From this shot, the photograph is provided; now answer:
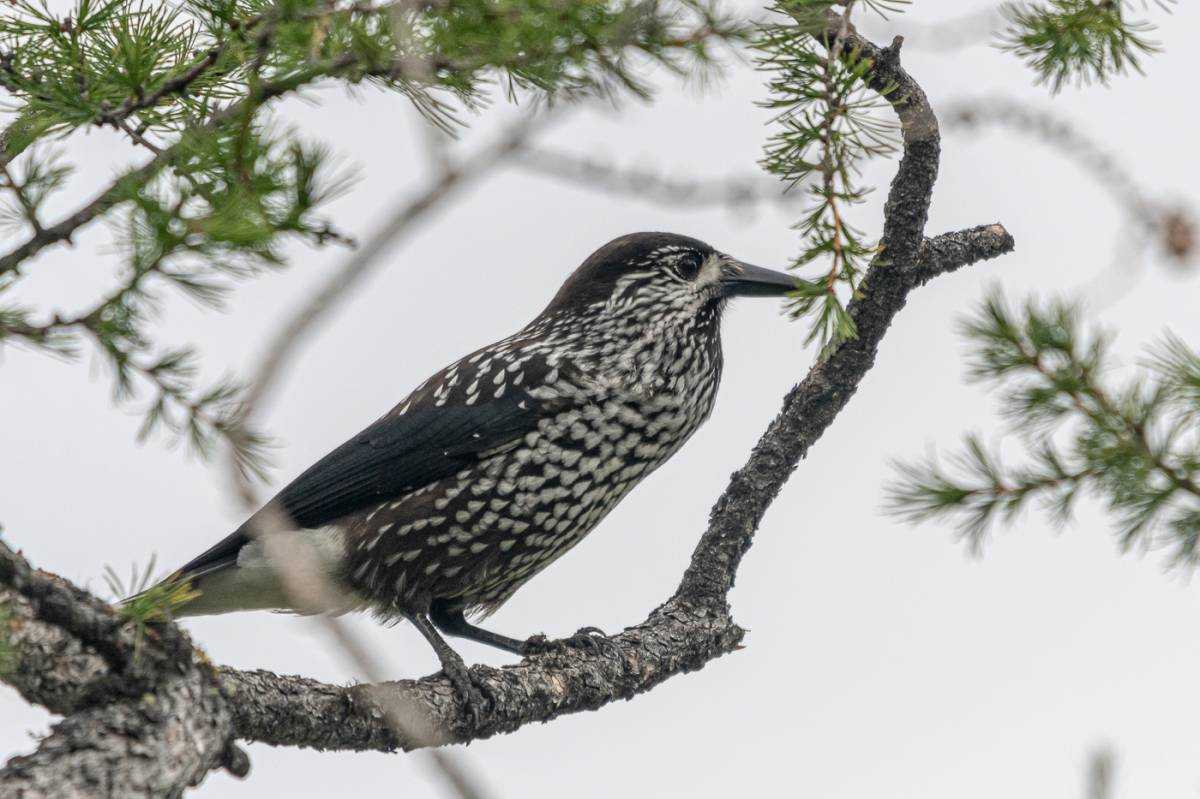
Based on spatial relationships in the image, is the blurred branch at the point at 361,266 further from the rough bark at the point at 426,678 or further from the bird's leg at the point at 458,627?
the bird's leg at the point at 458,627

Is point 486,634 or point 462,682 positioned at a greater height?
point 486,634

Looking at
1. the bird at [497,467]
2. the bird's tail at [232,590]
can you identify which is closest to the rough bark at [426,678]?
the bird at [497,467]

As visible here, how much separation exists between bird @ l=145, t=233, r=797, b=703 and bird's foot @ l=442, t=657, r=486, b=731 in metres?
0.24

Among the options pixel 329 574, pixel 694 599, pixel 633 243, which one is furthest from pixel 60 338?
pixel 633 243

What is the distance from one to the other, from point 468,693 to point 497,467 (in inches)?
31.6

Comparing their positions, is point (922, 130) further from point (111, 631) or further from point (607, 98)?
point (111, 631)

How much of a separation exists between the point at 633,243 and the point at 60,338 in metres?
2.93

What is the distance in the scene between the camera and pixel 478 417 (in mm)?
4219

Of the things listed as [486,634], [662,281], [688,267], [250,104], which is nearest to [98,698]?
[250,104]

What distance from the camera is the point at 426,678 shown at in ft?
12.0

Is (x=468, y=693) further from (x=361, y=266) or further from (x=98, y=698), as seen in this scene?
(x=361, y=266)

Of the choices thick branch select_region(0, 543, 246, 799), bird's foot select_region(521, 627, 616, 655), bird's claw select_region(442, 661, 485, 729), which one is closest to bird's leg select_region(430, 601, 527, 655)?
bird's foot select_region(521, 627, 616, 655)

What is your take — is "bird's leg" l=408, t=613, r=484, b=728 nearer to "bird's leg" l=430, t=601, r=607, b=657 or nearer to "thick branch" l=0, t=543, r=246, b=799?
"bird's leg" l=430, t=601, r=607, b=657

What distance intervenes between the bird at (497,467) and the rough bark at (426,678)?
25cm
